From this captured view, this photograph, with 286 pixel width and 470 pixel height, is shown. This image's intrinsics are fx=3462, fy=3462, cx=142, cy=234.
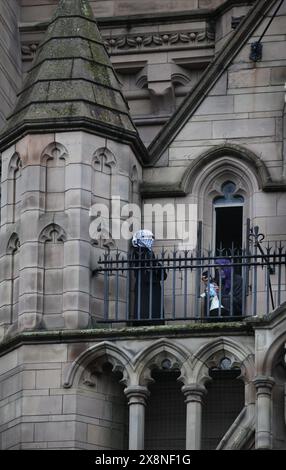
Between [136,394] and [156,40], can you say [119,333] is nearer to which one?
[136,394]

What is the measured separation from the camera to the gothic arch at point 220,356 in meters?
35.7

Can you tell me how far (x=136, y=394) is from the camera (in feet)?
117

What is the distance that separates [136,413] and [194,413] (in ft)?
1.98

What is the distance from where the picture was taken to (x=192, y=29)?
40.2m

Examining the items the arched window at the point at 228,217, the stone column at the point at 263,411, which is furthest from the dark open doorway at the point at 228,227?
the stone column at the point at 263,411

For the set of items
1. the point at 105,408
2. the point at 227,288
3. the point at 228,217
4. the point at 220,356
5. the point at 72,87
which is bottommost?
the point at 105,408

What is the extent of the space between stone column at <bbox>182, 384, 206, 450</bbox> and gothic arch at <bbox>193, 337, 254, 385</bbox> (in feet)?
0.32

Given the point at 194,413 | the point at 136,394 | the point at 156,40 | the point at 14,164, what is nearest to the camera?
the point at 194,413

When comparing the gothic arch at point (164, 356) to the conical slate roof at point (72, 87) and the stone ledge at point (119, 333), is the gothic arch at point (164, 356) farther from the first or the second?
the conical slate roof at point (72, 87)

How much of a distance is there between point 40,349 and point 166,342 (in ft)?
4.40

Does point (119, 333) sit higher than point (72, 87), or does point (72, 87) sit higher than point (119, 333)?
point (72, 87)

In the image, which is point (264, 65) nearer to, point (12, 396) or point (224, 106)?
point (224, 106)

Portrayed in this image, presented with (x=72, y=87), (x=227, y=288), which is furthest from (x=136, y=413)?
(x=72, y=87)

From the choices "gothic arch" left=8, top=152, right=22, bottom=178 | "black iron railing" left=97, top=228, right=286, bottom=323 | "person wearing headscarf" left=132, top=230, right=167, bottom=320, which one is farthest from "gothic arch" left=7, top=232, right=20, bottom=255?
"person wearing headscarf" left=132, top=230, right=167, bottom=320
